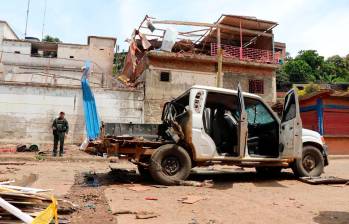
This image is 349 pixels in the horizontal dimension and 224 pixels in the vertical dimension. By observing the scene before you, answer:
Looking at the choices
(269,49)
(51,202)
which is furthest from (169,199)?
(269,49)

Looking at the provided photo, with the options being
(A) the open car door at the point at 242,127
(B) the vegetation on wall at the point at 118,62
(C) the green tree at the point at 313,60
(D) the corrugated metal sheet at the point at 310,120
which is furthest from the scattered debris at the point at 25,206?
(C) the green tree at the point at 313,60

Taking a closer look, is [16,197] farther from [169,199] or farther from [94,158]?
[94,158]

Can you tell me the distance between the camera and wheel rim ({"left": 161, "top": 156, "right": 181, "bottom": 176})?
745 centimetres

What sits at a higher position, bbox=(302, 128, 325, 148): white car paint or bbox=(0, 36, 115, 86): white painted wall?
bbox=(0, 36, 115, 86): white painted wall

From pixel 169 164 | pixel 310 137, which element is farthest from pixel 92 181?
pixel 310 137

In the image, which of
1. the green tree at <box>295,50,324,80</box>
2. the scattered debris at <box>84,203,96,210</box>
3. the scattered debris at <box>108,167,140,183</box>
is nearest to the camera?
the scattered debris at <box>84,203,96,210</box>

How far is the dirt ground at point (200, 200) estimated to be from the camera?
450 centimetres

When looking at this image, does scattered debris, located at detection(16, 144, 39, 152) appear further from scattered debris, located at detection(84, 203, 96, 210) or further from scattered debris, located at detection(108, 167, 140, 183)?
scattered debris, located at detection(84, 203, 96, 210)

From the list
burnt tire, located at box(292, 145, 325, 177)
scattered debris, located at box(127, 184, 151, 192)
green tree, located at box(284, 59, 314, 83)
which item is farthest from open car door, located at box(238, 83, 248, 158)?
green tree, located at box(284, 59, 314, 83)

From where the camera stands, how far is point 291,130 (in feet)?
26.3

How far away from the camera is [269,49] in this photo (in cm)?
2555

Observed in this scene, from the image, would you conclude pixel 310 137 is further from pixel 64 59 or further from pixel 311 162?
pixel 64 59

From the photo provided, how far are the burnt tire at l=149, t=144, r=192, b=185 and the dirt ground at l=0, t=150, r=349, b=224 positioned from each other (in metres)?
0.27

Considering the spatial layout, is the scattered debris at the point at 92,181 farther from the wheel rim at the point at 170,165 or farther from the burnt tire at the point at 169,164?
the wheel rim at the point at 170,165
